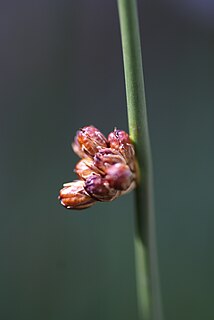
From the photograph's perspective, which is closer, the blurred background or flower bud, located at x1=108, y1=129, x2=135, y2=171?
flower bud, located at x1=108, y1=129, x2=135, y2=171

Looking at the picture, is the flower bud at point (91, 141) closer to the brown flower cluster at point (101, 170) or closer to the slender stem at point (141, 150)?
the brown flower cluster at point (101, 170)

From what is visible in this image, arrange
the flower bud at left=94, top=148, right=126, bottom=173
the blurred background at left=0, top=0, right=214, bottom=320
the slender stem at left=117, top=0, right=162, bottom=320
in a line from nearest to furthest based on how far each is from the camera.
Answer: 1. the slender stem at left=117, top=0, right=162, bottom=320
2. the flower bud at left=94, top=148, right=126, bottom=173
3. the blurred background at left=0, top=0, right=214, bottom=320

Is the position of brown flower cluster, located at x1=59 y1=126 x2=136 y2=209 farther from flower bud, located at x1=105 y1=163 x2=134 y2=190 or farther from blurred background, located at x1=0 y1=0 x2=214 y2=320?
blurred background, located at x1=0 y1=0 x2=214 y2=320

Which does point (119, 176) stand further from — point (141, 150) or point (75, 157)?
point (75, 157)

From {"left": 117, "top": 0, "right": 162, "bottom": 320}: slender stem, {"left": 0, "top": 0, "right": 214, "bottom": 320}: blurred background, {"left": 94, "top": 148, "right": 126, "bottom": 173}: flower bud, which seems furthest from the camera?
{"left": 0, "top": 0, "right": 214, "bottom": 320}: blurred background

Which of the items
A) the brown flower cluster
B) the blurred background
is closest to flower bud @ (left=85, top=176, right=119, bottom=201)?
the brown flower cluster

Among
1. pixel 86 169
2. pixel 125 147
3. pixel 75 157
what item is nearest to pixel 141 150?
pixel 125 147

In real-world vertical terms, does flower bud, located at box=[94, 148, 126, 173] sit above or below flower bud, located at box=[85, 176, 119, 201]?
above

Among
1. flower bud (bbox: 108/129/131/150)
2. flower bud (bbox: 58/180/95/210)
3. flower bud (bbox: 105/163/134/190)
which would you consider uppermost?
flower bud (bbox: 108/129/131/150)

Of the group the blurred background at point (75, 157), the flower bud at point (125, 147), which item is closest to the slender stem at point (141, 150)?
the flower bud at point (125, 147)
